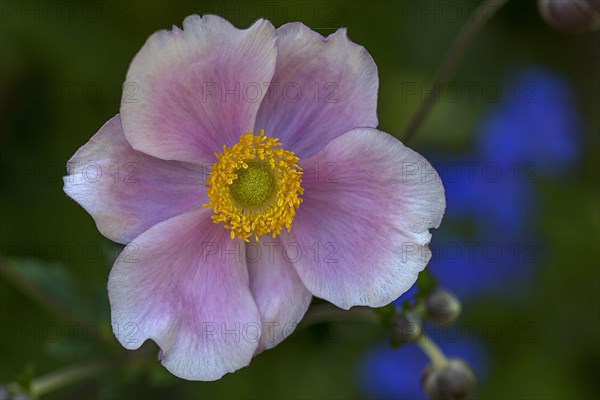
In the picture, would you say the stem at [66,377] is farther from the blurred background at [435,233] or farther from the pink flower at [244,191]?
the blurred background at [435,233]

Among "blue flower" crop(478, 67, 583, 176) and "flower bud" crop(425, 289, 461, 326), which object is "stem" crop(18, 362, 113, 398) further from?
"blue flower" crop(478, 67, 583, 176)

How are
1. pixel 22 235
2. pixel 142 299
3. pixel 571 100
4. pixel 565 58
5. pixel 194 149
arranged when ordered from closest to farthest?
pixel 142 299 → pixel 194 149 → pixel 22 235 → pixel 571 100 → pixel 565 58

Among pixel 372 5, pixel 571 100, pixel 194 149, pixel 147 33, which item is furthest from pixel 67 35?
pixel 571 100

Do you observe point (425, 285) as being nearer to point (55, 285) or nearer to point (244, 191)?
point (244, 191)

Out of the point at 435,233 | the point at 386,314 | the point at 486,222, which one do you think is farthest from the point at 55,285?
the point at 486,222

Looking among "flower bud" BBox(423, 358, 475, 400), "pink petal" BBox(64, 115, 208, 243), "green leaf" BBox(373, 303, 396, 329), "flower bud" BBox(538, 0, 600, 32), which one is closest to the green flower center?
"pink petal" BBox(64, 115, 208, 243)

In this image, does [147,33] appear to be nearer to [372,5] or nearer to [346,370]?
[372,5]
